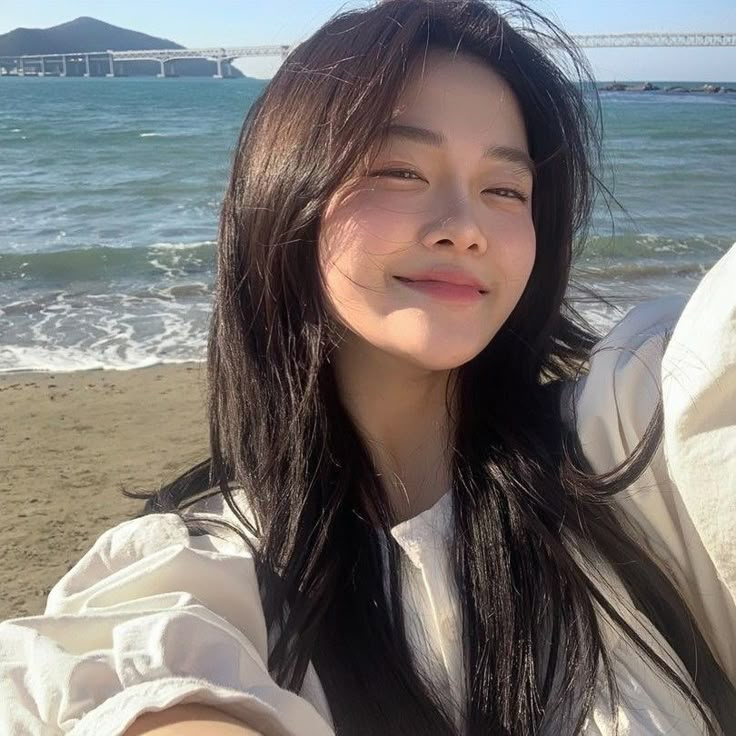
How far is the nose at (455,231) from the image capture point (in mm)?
1335

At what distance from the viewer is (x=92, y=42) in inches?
4560

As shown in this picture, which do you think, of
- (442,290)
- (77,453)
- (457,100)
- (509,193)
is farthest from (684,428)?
(77,453)

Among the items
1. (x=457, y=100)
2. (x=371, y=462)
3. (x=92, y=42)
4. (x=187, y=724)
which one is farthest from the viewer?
(x=92, y=42)

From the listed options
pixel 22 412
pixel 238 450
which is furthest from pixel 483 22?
pixel 22 412

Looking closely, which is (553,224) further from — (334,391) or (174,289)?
(174,289)

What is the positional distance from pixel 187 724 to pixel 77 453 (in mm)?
3877

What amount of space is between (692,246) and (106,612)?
10.0m

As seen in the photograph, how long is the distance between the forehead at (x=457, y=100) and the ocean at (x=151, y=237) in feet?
1.79

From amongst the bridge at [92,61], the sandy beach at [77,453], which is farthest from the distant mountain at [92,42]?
the sandy beach at [77,453]

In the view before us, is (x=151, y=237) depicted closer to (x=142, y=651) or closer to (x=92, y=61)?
(x=142, y=651)

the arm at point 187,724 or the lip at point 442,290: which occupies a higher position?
the lip at point 442,290

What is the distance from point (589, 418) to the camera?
4.40ft

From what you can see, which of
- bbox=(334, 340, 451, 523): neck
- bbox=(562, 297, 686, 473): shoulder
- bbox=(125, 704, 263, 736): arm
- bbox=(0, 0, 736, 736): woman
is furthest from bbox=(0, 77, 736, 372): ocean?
bbox=(125, 704, 263, 736): arm

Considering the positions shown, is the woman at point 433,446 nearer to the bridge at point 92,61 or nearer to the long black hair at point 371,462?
the long black hair at point 371,462
